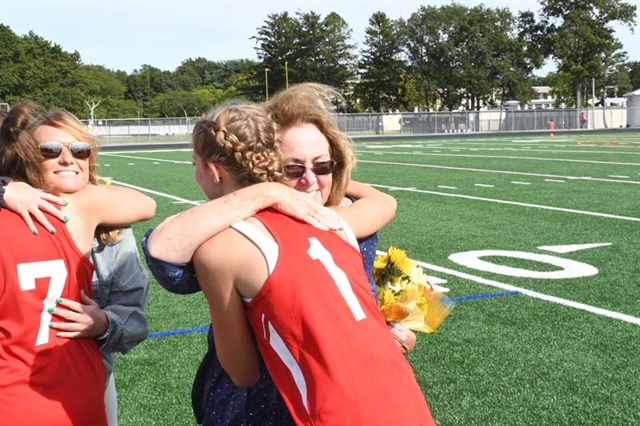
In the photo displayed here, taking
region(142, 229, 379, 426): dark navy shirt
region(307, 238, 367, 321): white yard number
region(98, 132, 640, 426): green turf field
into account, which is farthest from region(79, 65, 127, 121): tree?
region(307, 238, 367, 321): white yard number

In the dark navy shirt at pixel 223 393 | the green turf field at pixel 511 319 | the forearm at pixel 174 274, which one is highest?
the forearm at pixel 174 274

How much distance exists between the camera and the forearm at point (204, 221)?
173 centimetres

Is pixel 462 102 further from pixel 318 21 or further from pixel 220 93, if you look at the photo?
pixel 220 93

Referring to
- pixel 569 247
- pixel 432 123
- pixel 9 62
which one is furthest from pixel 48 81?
pixel 569 247

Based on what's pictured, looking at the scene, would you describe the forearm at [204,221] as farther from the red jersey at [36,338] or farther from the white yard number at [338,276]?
the red jersey at [36,338]

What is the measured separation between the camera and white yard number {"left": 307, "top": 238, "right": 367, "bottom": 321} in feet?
5.74

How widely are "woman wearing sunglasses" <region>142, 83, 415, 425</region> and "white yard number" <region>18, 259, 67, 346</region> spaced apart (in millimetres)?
431

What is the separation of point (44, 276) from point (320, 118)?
86 cm

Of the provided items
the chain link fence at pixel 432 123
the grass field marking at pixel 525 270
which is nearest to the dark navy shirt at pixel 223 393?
the grass field marking at pixel 525 270

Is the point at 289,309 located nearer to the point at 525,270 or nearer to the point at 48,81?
the point at 525,270

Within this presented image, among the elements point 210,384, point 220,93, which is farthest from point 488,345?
point 220,93

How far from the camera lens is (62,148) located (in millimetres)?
2391

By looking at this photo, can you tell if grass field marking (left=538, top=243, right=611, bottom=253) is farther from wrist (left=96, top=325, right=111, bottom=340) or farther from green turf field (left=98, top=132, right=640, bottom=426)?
wrist (left=96, top=325, right=111, bottom=340)

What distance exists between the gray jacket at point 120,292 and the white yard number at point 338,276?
0.89 metres
